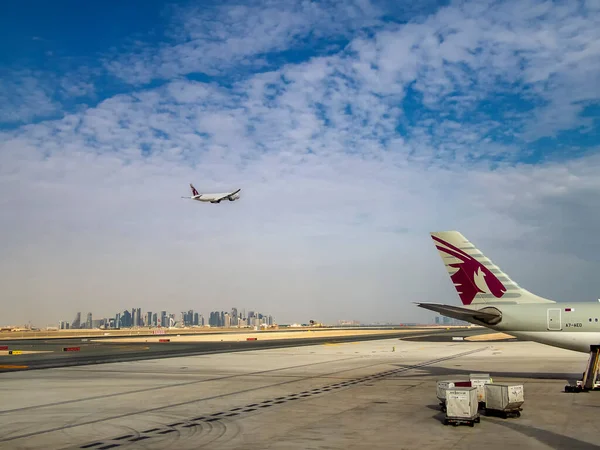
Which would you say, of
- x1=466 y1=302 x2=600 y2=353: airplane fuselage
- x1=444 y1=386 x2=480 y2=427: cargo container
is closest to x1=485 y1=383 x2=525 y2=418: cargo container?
x1=444 y1=386 x2=480 y2=427: cargo container

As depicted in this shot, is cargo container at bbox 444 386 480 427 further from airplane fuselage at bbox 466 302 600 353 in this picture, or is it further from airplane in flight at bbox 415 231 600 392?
airplane fuselage at bbox 466 302 600 353

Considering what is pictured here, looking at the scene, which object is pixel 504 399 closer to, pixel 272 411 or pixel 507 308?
pixel 272 411

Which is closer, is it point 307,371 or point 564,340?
point 564,340

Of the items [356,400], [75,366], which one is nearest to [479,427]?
A: [356,400]

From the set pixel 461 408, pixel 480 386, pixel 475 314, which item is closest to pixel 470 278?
pixel 475 314

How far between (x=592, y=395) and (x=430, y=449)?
1599 centimetres

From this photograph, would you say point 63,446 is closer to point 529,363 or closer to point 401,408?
point 401,408

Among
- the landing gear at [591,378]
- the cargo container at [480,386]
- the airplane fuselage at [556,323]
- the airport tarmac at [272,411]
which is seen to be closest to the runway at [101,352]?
the airport tarmac at [272,411]

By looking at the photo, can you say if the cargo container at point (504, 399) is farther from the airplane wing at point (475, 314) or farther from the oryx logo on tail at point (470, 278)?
the oryx logo on tail at point (470, 278)

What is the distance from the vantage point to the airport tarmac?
17.1 m

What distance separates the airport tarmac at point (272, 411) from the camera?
1709cm

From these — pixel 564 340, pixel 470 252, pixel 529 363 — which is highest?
pixel 470 252

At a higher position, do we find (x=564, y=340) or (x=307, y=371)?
(x=564, y=340)

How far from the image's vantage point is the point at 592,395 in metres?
27.2
